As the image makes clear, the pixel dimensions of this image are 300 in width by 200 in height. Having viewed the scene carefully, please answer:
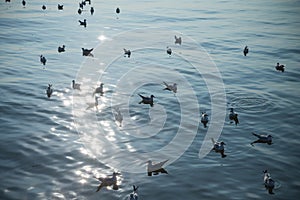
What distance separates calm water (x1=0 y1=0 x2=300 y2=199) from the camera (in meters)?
15.0

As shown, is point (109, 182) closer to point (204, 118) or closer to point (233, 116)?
point (204, 118)

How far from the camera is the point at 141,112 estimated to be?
72.9ft

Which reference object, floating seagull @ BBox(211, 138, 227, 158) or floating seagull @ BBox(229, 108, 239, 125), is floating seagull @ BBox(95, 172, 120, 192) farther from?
floating seagull @ BBox(229, 108, 239, 125)

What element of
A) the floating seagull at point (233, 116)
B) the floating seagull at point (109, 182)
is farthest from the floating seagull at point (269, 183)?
the floating seagull at point (233, 116)

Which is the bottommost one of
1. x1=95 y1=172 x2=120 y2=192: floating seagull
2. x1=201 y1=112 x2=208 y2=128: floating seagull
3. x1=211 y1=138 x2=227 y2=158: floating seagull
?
x1=95 y1=172 x2=120 y2=192: floating seagull

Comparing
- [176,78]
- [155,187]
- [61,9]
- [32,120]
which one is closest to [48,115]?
[32,120]

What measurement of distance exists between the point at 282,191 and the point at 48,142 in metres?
11.4

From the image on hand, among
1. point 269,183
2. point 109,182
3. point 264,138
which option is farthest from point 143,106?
point 269,183

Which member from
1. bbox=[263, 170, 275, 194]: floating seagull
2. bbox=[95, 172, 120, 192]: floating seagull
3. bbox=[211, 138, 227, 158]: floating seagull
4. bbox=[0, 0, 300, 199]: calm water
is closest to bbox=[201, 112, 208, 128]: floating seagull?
bbox=[0, 0, 300, 199]: calm water

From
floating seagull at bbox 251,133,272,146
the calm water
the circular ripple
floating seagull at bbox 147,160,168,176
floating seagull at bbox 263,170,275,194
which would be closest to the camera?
floating seagull at bbox 263,170,275,194

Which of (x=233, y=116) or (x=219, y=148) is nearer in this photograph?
(x=219, y=148)

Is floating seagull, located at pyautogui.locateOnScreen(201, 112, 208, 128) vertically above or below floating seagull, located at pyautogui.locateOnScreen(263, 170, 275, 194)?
above

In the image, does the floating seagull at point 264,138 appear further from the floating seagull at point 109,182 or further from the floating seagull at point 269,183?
the floating seagull at point 109,182

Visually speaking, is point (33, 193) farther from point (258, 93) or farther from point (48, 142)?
point (258, 93)
